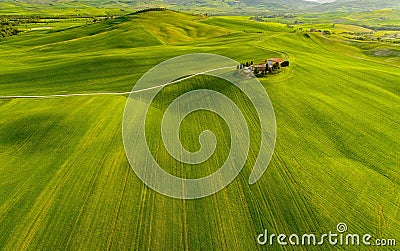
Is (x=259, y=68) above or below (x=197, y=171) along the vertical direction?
above

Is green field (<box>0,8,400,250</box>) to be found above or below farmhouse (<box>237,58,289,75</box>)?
below

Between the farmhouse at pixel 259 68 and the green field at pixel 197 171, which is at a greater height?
the farmhouse at pixel 259 68

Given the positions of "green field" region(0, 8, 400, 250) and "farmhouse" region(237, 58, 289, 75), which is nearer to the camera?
"green field" region(0, 8, 400, 250)

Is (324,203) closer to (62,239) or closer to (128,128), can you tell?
(62,239)

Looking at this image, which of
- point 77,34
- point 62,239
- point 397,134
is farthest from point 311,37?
point 62,239

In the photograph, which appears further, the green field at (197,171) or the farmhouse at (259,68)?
the farmhouse at (259,68)

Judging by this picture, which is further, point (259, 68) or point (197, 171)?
point (259, 68)

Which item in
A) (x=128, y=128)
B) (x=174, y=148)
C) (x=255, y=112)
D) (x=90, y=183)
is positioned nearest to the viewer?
(x=90, y=183)

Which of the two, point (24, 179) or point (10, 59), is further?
point (10, 59)
